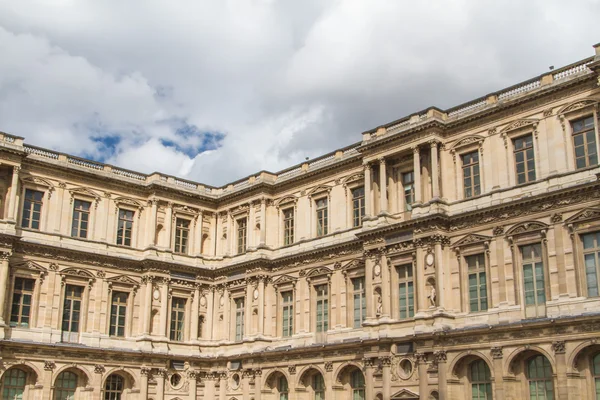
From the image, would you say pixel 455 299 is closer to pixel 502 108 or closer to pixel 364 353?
pixel 364 353

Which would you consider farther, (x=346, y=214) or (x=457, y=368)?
(x=346, y=214)

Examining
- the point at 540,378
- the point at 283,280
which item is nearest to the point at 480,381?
the point at 540,378

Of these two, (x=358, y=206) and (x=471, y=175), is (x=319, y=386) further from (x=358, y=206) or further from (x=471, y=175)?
(x=471, y=175)

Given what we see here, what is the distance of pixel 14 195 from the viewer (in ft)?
112

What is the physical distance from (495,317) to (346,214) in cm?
959

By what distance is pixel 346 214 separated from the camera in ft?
116

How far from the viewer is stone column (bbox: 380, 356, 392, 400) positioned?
99.1 feet

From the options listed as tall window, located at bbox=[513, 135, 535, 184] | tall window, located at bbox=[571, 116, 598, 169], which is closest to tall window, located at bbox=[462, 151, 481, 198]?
tall window, located at bbox=[513, 135, 535, 184]

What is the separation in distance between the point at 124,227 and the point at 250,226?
638 centimetres

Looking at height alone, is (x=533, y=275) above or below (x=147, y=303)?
below

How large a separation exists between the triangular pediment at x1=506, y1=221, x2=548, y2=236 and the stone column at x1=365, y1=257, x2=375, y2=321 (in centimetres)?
639

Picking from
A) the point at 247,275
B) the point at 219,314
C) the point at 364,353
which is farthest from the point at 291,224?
the point at 364,353

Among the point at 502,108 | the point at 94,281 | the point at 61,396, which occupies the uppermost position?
the point at 502,108

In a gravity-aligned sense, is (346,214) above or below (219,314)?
above
